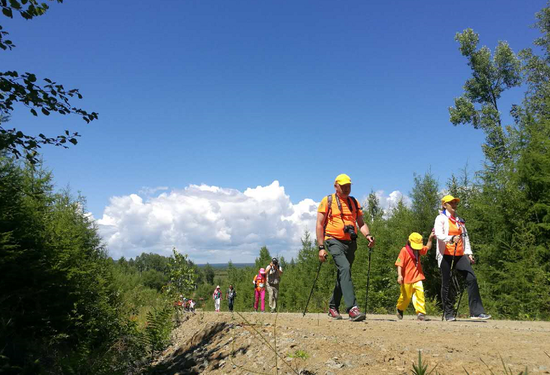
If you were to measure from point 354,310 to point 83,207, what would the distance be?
736 inches

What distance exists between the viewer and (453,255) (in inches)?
303

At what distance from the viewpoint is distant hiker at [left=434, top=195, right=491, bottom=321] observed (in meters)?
7.59

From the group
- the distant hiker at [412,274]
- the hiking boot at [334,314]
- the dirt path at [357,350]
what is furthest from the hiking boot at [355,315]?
the distant hiker at [412,274]

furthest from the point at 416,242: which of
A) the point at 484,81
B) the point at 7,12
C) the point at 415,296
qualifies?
the point at 484,81

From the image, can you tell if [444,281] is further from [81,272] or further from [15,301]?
[81,272]

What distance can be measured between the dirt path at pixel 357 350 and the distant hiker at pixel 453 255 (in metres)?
1.79

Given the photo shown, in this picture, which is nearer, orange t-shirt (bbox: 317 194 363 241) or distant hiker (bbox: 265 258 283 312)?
orange t-shirt (bbox: 317 194 363 241)

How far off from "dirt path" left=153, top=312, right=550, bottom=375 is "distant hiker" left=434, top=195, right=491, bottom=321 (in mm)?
1790

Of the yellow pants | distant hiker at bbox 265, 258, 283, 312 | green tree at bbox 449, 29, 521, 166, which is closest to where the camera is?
the yellow pants

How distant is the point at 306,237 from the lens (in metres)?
40.3

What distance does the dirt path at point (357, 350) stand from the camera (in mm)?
3803

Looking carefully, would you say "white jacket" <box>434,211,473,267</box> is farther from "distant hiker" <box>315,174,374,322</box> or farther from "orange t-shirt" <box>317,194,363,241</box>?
"orange t-shirt" <box>317,194,363,241</box>

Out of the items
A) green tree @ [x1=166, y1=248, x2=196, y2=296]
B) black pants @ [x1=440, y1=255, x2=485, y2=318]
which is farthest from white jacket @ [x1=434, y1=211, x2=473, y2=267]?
green tree @ [x1=166, y1=248, x2=196, y2=296]

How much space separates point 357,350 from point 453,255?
419 centimetres
